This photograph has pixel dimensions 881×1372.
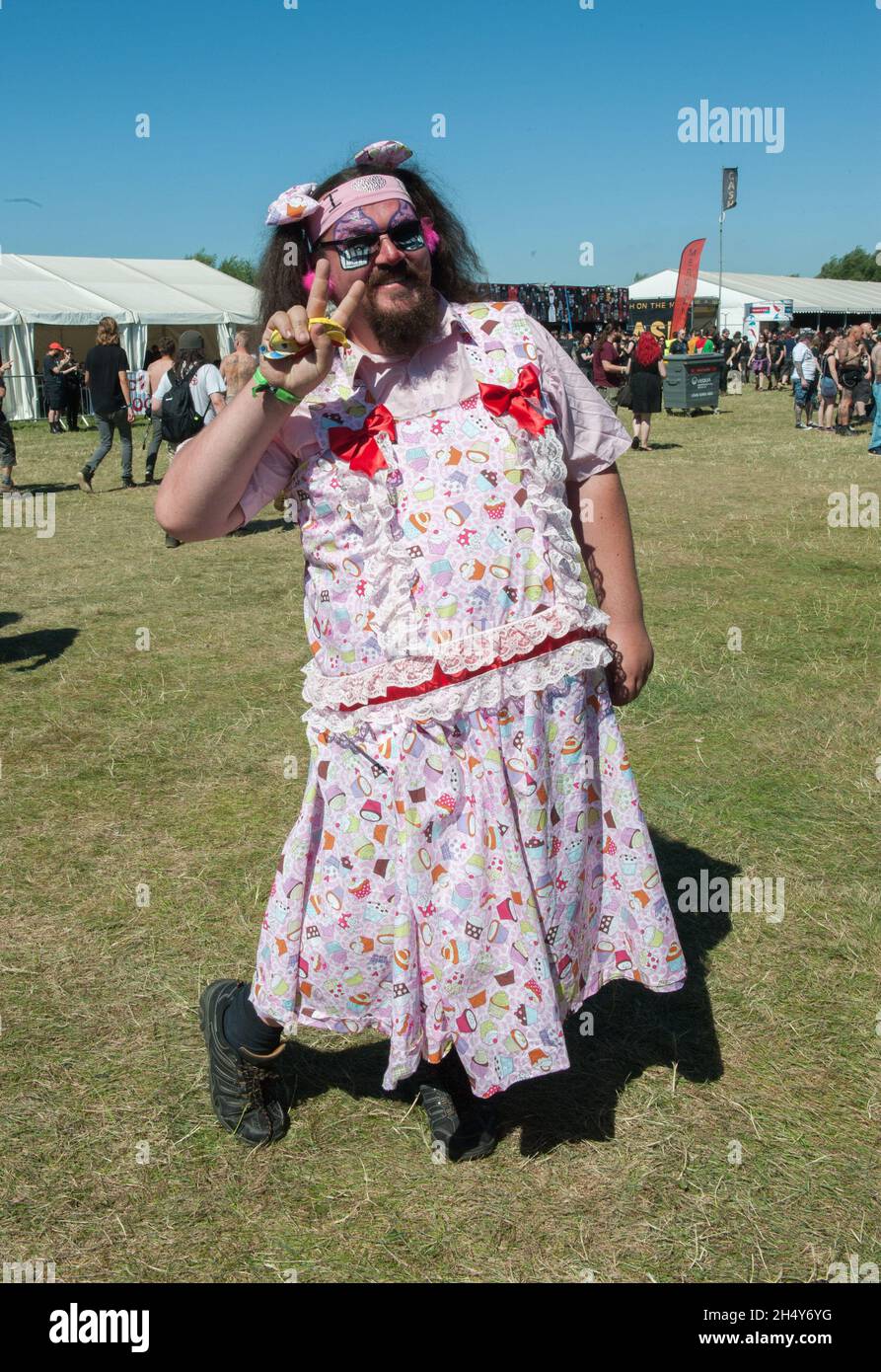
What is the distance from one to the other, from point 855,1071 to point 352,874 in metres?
1.45

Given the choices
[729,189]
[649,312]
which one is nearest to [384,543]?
[729,189]

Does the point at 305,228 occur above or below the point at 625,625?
above

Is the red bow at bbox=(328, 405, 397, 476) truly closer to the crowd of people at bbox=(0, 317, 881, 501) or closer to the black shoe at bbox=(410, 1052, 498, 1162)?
the black shoe at bbox=(410, 1052, 498, 1162)

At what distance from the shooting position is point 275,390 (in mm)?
1972

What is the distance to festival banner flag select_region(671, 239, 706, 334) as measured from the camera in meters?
Result: 26.5

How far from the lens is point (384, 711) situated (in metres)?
2.24

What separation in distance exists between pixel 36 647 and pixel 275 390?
18.1ft

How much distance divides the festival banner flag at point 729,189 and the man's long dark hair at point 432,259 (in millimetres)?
31962

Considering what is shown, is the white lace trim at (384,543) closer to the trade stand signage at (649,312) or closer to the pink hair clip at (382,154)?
the pink hair clip at (382,154)

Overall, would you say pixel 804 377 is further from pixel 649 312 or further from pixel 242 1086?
pixel 242 1086

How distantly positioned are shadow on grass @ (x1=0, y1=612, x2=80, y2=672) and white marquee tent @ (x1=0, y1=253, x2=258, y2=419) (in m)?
17.5

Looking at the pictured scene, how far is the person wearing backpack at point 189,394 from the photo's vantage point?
34.9 ft

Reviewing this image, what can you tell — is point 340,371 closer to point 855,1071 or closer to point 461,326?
point 461,326

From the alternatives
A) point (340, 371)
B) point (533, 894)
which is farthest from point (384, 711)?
point (340, 371)
